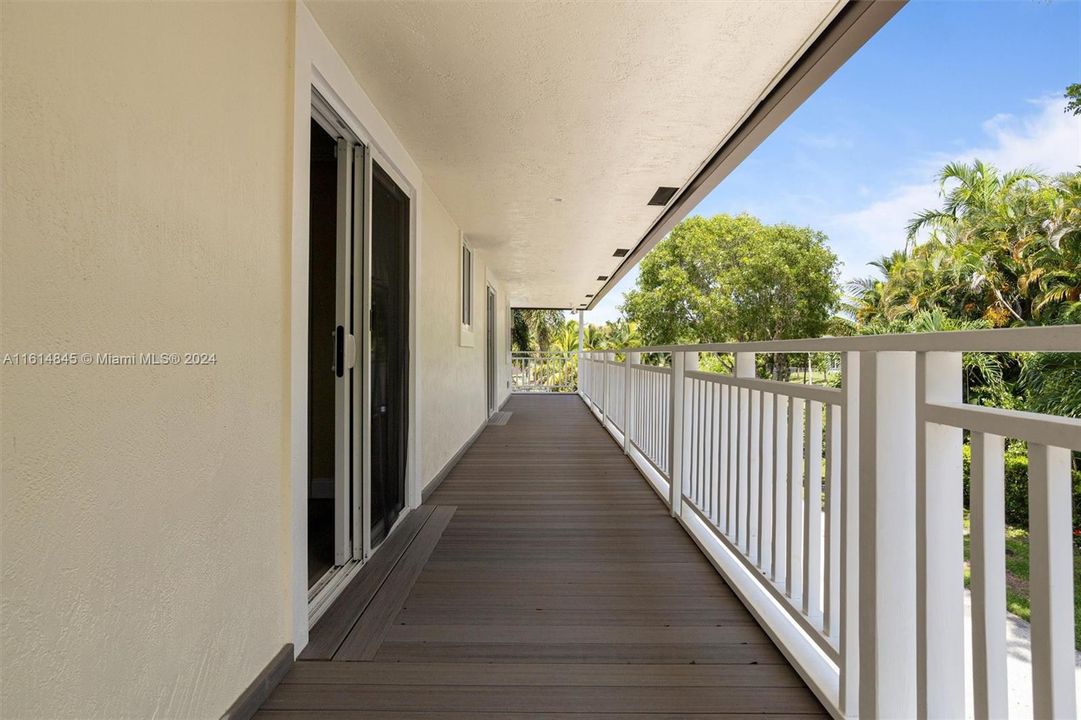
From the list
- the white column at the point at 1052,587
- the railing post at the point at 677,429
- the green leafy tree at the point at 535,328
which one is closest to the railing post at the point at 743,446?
the railing post at the point at 677,429

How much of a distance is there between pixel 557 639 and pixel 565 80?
221cm

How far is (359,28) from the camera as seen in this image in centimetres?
205

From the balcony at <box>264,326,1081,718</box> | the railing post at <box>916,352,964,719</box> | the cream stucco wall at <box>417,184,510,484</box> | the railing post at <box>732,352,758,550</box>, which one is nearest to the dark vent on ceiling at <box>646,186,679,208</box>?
the balcony at <box>264,326,1081,718</box>

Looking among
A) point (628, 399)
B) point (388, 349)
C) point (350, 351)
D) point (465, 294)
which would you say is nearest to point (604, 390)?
point (628, 399)

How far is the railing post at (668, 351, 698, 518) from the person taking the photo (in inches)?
126

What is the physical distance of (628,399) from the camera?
5.26 meters

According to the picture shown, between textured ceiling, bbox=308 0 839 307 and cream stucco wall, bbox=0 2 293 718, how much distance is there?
0.61 m

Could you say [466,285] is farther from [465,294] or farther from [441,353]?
[441,353]

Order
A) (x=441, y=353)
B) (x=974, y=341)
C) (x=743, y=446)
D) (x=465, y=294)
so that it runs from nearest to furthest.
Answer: (x=974, y=341) < (x=743, y=446) < (x=441, y=353) < (x=465, y=294)

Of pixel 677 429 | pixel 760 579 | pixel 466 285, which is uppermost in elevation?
pixel 466 285

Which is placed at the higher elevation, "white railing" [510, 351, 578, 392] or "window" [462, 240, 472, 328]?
"window" [462, 240, 472, 328]

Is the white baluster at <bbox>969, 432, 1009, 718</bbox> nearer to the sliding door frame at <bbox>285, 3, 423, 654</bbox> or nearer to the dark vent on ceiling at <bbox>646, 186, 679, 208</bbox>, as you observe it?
the sliding door frame at <bbox>285, 3, 423, 654</bbox>

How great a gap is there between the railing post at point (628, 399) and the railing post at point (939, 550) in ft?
12.7

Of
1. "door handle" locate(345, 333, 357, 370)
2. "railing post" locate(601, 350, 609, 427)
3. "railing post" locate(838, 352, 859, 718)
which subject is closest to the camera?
"railing post" locate(838, 352, 859, 718)
